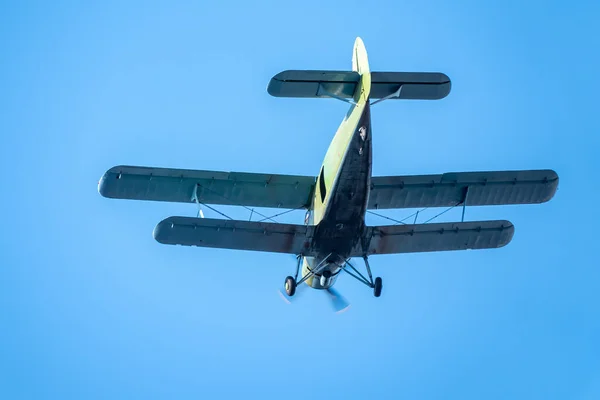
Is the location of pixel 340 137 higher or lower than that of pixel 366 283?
higher

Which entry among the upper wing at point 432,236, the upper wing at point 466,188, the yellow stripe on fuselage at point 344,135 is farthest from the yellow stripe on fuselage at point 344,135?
the upper wing at point 466,188

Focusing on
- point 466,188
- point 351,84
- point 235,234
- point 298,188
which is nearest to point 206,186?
point 235,234

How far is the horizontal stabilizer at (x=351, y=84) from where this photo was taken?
2606 cm

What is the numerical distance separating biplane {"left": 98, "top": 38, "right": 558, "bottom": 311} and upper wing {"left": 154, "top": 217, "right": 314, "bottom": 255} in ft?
0.08

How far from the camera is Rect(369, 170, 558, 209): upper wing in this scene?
28891 mm

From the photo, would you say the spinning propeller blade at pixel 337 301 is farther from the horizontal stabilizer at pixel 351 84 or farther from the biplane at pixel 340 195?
the horizontal stabilizer at pixel 351 84

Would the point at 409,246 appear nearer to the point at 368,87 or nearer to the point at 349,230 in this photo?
the point at 349,230

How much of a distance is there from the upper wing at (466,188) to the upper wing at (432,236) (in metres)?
1.16

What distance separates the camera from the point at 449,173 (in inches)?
1141

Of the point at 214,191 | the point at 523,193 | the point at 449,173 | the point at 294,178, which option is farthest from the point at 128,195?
the point at 523,193

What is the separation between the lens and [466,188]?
2911 cm

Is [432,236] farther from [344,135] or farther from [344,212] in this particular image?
[344,135]

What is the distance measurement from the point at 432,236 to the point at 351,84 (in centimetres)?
452

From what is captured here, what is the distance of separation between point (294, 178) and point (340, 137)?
2670mm
